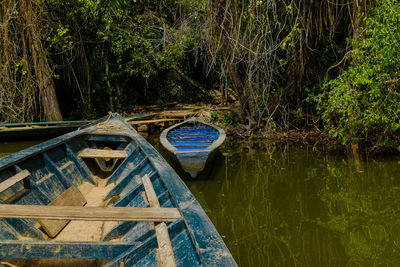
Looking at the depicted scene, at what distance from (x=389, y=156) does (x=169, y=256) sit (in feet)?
18.8

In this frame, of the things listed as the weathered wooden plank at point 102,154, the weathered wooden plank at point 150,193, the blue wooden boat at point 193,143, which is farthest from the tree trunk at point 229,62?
the weathered wooden plank at point 150,193

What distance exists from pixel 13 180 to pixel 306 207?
3.41 metres

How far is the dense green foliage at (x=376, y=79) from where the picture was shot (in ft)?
14.9

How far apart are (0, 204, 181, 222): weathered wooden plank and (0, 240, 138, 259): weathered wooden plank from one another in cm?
25

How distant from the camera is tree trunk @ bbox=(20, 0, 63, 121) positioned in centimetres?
850

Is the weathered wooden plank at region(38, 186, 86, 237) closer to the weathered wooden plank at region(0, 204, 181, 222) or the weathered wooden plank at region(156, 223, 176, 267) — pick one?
the weathered wooden plank at region(0, 204, 181, 222)

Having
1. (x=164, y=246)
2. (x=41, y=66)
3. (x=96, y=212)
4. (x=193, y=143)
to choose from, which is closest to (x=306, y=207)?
(x=193, y=143)

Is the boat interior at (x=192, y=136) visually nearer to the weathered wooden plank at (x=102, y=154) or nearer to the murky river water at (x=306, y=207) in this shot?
the murky river water at (x=306, y=207)

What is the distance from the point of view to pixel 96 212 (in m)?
1.88

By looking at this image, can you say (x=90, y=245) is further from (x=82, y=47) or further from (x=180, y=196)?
(x=82, y=47)

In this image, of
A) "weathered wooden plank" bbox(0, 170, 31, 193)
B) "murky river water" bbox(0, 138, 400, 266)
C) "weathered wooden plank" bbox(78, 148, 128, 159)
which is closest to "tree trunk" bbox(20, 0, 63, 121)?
"weathered wooden plank" bbox(78, 148, 128, 159)

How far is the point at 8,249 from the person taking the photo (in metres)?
1.96

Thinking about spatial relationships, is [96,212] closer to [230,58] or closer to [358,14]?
[358,14]

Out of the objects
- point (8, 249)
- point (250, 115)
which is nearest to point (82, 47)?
point (250, 115)
